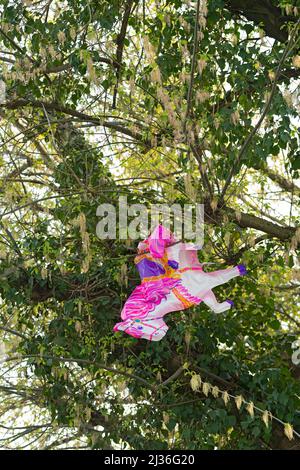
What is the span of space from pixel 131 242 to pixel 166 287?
66 cm

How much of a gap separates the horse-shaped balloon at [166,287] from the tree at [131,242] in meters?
0.23

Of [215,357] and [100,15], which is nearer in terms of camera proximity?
[100,15]

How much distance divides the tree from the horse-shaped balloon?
0.23m

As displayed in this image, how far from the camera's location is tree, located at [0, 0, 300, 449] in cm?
505

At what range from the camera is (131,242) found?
18.0 feet

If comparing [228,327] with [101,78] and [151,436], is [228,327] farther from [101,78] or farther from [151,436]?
[101,78]

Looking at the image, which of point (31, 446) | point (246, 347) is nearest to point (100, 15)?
point (246, 347)

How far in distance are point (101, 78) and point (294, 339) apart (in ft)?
7.38

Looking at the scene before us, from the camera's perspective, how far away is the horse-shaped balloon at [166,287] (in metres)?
4.78

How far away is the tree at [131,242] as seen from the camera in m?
5.05

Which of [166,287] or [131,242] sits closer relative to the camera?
[166,287]

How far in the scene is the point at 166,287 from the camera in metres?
4.90

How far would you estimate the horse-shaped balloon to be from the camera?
188 inches
